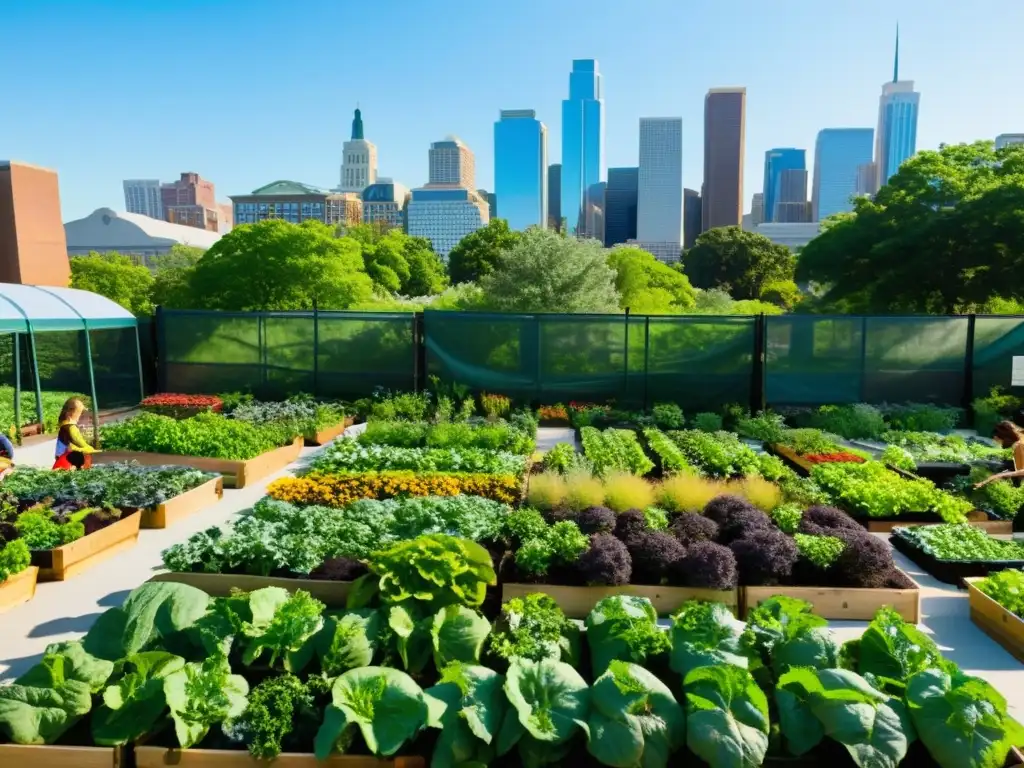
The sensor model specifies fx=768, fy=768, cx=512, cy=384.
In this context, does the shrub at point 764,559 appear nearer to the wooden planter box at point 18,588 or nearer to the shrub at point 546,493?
the shrub at point 546,493

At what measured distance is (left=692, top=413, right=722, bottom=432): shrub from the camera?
1207cm

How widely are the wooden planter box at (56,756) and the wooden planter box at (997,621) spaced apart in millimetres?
5062

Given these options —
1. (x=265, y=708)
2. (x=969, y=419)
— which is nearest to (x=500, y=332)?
(x=969, y=419)

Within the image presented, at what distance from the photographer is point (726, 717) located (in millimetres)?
3127

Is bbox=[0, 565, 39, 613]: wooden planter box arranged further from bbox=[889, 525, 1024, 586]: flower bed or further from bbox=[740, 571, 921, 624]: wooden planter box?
bbox=[889, 525, 1024, 586]: flower bed

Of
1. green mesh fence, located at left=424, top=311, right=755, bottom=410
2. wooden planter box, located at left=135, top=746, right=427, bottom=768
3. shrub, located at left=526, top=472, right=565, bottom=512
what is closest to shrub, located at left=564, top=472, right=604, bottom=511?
shrub, located at left=526, top=472, right=565, bottom=512

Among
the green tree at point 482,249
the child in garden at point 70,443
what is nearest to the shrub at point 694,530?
the child in garden at point 70,443

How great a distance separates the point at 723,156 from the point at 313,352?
19031 cm

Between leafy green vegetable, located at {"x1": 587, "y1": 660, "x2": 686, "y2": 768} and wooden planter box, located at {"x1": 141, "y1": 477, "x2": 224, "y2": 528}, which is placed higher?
leafy green vegetable, located at {"x1": 587, "y1": 660, "x2": 686, "y2": 768}

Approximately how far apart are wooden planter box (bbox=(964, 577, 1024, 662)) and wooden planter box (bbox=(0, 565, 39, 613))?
6.63 metres

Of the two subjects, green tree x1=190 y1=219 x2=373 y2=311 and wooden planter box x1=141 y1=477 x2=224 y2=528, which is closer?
wooden planter box x1=141 y1=477 x2=224 y2=528

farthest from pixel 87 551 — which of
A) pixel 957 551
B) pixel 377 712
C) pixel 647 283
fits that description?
pixel 647 283

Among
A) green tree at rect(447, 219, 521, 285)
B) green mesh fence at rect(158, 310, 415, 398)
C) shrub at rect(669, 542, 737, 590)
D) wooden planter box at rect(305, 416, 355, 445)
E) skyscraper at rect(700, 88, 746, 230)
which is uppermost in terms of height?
skyscraper at rect(700, 88, 746, 230)

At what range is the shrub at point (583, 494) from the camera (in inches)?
260
